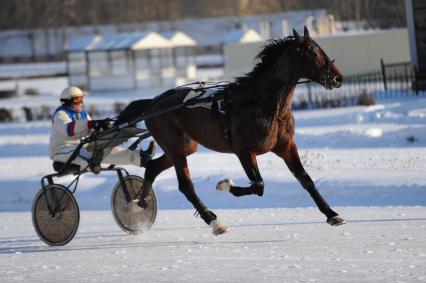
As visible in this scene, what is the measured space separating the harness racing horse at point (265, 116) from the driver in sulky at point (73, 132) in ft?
3.25

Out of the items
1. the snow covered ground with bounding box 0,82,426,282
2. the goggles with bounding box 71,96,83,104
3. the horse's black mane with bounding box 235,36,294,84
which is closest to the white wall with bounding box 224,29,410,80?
the snow covered ground with bounding box 0,82,426,282

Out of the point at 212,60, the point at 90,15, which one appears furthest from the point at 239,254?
the point at 90,15

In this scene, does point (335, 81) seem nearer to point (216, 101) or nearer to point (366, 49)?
point (216, 101)

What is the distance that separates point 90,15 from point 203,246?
8432cm

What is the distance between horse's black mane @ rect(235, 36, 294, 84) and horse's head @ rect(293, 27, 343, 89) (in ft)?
0.73

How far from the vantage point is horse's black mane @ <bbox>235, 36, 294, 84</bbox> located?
10.4m

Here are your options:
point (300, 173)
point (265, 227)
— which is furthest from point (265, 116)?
point (265, 227)

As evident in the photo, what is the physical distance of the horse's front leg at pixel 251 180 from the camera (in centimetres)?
1005

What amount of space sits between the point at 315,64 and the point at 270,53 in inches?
26.3

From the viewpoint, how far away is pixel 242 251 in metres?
9.59

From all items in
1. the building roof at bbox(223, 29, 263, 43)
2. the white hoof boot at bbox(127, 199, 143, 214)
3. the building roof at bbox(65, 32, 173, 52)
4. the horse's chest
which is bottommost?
the white hoof boot at bbox(127, 199, 143, 214)

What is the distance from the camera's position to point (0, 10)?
91.8m

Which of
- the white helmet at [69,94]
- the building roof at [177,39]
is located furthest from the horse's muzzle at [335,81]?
the building roof at [177,39]

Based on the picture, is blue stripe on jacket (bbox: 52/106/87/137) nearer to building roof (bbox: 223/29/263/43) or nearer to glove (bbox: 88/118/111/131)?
glove (bbox: 88/118/111/131)
